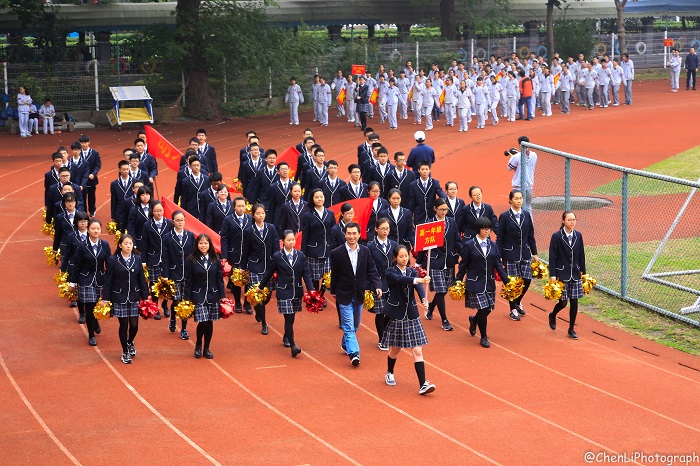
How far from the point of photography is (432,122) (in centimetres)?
3428

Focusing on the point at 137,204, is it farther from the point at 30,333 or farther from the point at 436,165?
the point at 436,165

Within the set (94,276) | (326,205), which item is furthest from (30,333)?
(326,205)

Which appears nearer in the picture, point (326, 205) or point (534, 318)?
point (534, 318)

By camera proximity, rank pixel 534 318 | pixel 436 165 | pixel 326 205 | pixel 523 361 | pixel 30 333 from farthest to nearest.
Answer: pixel 436 165 → pixel 326 205 → pixel 534 318 → pixel 30 333 → pixel 523 361

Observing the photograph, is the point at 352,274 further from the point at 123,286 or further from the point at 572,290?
the point at 572,290

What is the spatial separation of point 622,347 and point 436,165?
13.1 m

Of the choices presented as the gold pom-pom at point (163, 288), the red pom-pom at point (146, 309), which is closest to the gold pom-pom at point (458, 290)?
the gold pom-pom at point (163, 288)

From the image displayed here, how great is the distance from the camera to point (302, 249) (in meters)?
14.4

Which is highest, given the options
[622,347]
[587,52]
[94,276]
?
[587,52]

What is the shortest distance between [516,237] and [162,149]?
7.48 m

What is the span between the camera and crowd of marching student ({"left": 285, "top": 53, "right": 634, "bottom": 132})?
33.0m

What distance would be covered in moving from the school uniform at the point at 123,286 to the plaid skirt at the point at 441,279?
12.6 feet

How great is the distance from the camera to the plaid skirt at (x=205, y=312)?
40.8 feet

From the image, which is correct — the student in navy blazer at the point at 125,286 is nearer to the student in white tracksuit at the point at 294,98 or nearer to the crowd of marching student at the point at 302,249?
the crowd of marching student at the point at 302,249
